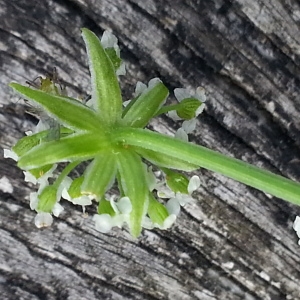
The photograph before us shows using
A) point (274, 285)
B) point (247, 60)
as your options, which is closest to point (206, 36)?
point (247, 60)

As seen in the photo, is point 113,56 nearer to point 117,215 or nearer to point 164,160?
point 164,160

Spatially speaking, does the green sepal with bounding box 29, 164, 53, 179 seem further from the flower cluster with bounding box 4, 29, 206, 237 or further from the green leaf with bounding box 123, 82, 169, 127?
the green leaf with bounding box 123, 82, 169, 127

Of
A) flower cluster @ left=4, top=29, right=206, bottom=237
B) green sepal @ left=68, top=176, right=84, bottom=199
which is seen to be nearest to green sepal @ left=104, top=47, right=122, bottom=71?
flower cluster @ left=4, top=29, right=206, bottom=237

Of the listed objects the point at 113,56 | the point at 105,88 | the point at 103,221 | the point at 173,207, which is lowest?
the point at 103,221

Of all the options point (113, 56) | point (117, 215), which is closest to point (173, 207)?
point (117, 215)

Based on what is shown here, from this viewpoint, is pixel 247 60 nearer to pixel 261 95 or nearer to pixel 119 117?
pixel 261 95

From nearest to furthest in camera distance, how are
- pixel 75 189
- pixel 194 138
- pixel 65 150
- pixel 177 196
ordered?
pixel 65 150 < pixel 75 189 < pixel 177 196 < pixel 194 138

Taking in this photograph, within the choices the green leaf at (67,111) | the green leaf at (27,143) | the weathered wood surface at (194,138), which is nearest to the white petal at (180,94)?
the weathered wood surface at (194,138)

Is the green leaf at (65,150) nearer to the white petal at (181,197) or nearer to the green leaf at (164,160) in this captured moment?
the green leaf at (164,160)
